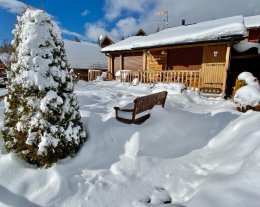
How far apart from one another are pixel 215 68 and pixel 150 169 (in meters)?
8.75

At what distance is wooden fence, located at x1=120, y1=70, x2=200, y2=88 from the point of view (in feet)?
38.2

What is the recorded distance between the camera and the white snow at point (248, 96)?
6.65 metres

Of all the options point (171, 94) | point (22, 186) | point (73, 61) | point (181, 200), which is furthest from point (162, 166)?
point (73, 61)

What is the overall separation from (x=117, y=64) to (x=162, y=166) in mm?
15983

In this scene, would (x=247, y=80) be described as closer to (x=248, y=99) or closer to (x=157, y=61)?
(x=248, y=99)

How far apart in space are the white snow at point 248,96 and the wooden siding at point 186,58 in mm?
7197

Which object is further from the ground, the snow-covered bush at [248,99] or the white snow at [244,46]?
the white snow at [244,46]

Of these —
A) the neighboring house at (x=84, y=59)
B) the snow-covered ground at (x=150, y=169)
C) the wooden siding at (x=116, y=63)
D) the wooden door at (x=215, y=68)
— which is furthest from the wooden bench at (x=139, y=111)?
the neighboring house at (x=84, y=59)

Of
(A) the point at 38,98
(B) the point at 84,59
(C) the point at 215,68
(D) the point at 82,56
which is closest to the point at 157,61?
(C) the point at 215,68

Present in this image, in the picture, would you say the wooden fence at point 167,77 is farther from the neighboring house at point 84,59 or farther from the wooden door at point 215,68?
the neighboring house at point 84,59

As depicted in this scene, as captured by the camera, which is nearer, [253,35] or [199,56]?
[199,56]

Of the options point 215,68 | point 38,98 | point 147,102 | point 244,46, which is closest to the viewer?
point 38,98

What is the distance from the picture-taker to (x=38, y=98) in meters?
3.97

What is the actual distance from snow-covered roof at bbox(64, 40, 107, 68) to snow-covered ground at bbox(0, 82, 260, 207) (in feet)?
77.7
